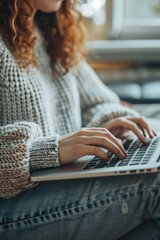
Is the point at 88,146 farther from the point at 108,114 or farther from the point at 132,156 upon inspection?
the point at 108,114

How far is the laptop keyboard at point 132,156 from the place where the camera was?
3.03 ft

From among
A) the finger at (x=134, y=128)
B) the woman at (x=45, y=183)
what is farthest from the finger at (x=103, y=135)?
the finger at (x=134, y=128)

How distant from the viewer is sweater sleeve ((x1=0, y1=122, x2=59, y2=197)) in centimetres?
94

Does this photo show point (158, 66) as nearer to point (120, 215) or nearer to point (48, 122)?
point (48, 122)

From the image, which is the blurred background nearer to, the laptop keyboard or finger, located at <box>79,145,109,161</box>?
the laptop keyboard

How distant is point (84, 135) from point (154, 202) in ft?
0.61

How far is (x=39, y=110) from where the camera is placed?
1.11 metres

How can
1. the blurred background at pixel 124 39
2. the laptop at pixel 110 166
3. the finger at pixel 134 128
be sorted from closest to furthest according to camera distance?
the laptop at pixel 110 166, the finger at pixel 134 128, the blurred background at pixel 124 39

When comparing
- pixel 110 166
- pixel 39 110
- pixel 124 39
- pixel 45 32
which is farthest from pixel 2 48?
pixel 124 39

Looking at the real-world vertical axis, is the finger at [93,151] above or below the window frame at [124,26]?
below

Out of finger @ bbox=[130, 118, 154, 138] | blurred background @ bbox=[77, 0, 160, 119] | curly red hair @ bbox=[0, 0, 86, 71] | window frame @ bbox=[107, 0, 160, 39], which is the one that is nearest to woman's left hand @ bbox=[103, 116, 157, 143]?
finger @ bbox=[130, 118, 154, 138]

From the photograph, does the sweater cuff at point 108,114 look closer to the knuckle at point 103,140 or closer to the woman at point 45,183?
the woman at point 45,183

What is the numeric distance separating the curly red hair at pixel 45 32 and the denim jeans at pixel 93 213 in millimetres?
334

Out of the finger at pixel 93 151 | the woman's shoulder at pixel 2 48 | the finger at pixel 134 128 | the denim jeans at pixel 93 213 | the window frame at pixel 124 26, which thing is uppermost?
the woman's shoulder at pixel 2 48
